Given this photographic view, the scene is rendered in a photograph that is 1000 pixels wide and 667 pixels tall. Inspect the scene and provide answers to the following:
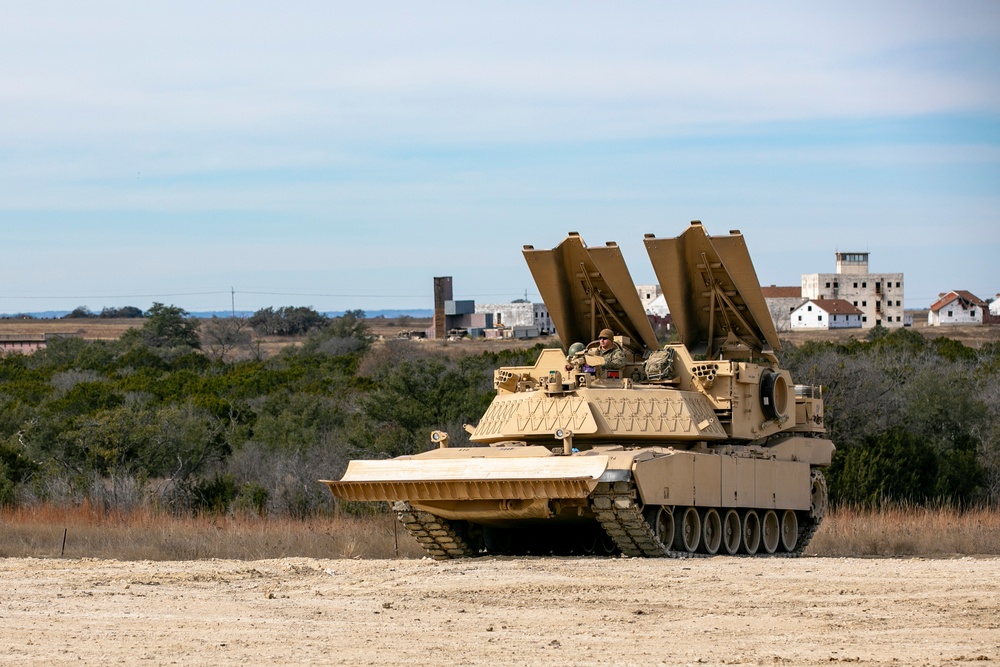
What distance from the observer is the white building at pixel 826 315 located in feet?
341

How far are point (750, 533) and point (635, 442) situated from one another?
1835 millimetres

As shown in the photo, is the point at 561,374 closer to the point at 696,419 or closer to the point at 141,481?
the point at 696,419

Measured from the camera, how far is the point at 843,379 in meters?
31.6

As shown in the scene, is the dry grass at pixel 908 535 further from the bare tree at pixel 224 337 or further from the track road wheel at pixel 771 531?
the bare tree at pixel 224 337

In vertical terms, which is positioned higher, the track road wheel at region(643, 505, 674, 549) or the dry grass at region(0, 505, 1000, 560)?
the track road wheel at region(643, 505, 674, 549)

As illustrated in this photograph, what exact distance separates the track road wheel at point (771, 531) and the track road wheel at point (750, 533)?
271 millimetres

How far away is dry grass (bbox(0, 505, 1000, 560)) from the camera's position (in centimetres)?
1822

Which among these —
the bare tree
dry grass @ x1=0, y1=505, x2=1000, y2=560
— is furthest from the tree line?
the bare tree

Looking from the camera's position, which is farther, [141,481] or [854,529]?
[141,481]

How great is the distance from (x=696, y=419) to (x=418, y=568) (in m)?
3.62

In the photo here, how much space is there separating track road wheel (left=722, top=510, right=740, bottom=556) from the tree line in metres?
8.09

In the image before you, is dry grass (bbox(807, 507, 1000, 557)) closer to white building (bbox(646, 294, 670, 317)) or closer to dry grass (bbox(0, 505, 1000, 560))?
dry grass (bbox(0, 505, 1000, 560))

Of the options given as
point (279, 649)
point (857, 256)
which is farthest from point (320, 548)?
point (857, 256)

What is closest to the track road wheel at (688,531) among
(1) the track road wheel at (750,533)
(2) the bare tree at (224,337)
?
(1) the track road wheel at (750,533)
